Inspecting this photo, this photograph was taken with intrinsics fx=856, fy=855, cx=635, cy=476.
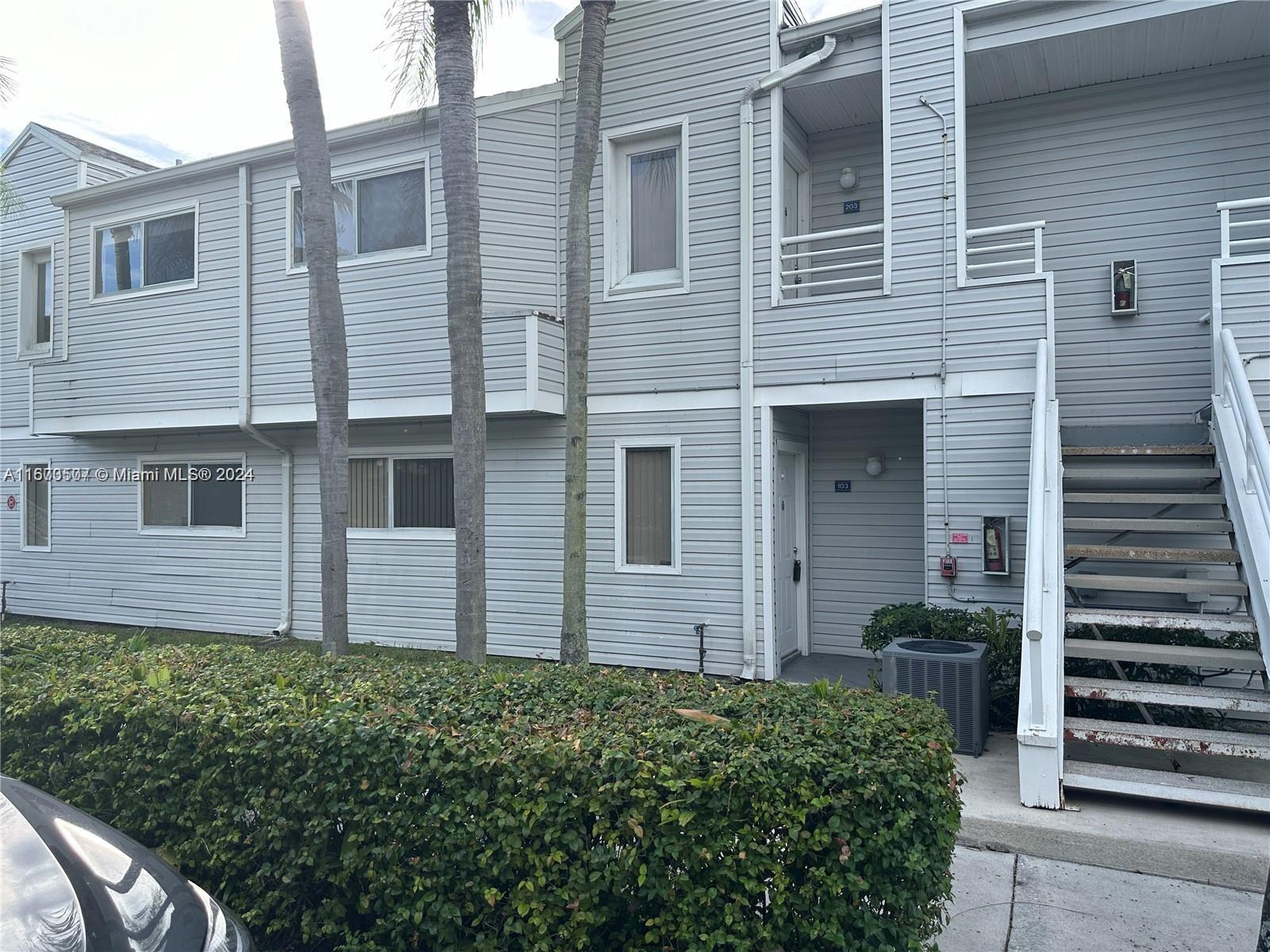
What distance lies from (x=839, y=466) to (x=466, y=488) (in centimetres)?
486

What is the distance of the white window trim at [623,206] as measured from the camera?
922cm

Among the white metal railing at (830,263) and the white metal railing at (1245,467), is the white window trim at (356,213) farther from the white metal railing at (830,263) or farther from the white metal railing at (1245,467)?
the white metal railing at (1245,467)

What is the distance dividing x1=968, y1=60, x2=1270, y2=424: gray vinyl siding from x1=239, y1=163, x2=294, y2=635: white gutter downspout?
919cm

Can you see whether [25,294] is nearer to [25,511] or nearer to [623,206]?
[25,511]

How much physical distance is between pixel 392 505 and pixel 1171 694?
27.6 feet

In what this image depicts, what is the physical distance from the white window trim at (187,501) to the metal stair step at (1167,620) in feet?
33.7

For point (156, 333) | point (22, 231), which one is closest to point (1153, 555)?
point (156, 333)

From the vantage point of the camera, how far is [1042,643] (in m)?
5.36

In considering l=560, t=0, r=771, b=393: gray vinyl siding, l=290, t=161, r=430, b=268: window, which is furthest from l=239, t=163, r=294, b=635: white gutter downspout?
l=560, t=0, r=771, b=393: gray vinyl siding

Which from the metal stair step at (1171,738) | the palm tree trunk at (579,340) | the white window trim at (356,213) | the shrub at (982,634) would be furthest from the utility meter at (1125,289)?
the white window trim at (356,213)

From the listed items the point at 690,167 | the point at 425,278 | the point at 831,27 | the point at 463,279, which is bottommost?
the point at 463,279

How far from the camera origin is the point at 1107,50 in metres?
8.01

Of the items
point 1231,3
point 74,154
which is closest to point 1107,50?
point 1231,3

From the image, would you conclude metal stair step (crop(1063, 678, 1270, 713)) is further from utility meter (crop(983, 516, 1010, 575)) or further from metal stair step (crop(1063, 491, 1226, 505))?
utility meter (crop(983, 516, 1010, 575))
